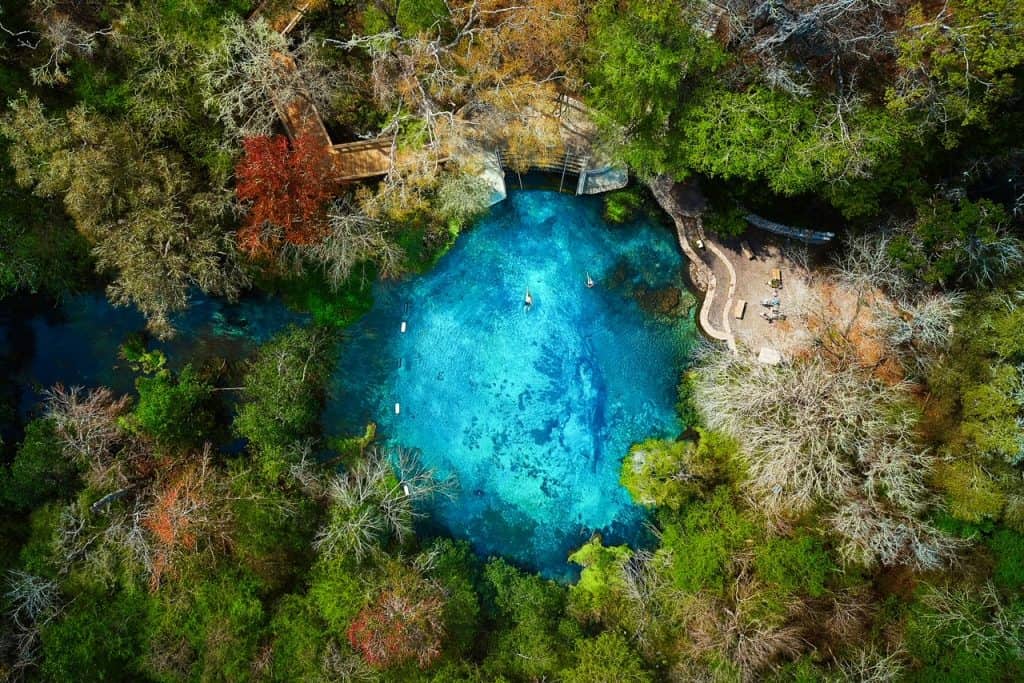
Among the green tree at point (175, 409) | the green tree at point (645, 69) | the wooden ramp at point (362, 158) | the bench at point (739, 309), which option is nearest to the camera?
the green tree at point (645, 69)

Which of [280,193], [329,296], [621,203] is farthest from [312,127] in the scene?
[621,203]

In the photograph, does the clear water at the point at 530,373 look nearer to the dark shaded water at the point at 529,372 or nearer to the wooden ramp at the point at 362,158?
the dark shaded water at the point at 529,372

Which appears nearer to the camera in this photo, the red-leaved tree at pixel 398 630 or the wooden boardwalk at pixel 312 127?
the red-leaved tree at pixel 398 630

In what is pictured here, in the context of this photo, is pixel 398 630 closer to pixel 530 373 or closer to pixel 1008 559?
pixel 530 373

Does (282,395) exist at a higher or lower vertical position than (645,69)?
lower

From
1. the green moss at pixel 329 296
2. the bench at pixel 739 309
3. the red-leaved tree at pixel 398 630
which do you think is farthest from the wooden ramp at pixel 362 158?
the red-leaved tree at pixel 398 630

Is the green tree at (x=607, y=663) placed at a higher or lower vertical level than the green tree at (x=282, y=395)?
lower

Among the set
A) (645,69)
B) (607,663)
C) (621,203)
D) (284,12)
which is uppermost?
(645,69)

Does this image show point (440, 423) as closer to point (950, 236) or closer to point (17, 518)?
point (17, 518)
